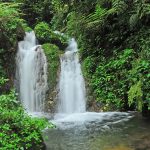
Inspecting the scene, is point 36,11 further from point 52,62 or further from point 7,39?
point 52,62

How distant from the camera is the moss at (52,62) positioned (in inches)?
475

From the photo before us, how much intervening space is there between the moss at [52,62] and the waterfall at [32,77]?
15cm

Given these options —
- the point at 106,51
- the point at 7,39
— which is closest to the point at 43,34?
the point at 7,39

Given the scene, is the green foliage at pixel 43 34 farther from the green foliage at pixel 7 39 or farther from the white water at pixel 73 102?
Answer: the white water at pixel 73 102

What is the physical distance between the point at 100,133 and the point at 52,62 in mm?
4703

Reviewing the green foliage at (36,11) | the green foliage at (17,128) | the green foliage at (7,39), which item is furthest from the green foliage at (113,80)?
the green foliage at (36,11)

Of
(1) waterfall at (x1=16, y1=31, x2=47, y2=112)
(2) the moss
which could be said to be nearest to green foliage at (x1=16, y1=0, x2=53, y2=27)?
(1) waterfall at (x1=16, y1=31, x2=47, y2=112)

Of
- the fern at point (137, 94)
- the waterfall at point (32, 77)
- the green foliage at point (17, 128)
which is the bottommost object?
the green foliage at point (17, 128)

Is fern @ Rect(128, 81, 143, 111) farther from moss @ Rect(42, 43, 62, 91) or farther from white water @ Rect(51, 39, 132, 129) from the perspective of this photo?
moss @ Rect(42, 43, 62, 91)

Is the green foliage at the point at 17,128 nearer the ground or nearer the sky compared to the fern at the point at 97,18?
nearer the ground

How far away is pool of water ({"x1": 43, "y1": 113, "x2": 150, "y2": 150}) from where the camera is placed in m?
7.28

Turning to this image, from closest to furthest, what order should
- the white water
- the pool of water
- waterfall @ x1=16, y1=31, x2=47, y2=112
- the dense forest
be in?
the pool of water → the white water → the dense forest → waterfall @ x1=16, y1=31, x2=47, y2=112

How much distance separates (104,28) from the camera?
38.7ft

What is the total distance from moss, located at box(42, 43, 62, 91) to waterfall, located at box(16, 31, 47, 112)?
0.50 feet
